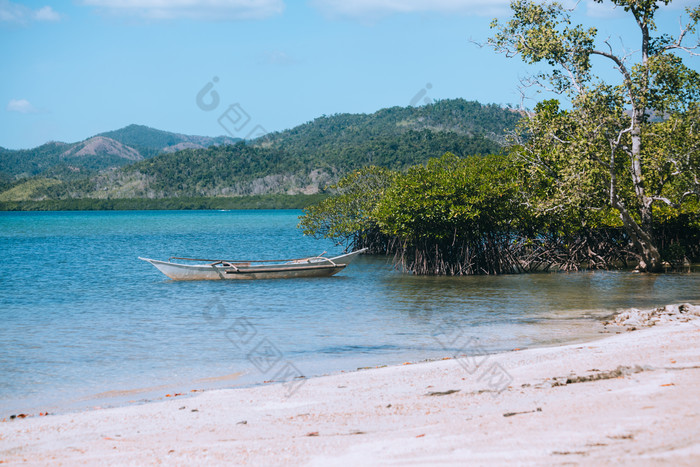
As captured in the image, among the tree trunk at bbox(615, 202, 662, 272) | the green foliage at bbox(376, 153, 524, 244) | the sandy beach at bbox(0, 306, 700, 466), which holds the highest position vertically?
the green foliage at bbox(376, 153, 524, 244)

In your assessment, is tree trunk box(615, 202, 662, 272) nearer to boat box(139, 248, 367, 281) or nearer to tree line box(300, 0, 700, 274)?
tree line box(300, 0, 700, 274)

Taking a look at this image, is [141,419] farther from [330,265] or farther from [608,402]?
[330,265]

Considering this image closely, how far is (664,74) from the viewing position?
63.6ft

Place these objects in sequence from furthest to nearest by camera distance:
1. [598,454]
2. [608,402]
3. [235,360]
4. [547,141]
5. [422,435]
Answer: [547,141], [235,360], [608,402], [422,435], [598,454]

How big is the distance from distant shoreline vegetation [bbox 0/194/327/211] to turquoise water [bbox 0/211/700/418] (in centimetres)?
12566

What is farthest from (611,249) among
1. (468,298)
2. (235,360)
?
(235,360)

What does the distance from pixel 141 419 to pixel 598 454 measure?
4866 mm

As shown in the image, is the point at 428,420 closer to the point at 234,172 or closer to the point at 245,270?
the point at 245,270

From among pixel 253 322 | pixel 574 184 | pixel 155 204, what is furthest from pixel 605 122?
pixel 155 204

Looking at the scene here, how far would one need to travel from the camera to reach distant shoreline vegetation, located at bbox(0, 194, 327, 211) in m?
154

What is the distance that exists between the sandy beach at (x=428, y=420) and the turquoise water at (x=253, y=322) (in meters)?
1.77

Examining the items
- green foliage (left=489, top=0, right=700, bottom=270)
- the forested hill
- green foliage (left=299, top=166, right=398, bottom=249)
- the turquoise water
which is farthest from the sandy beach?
the forested hill

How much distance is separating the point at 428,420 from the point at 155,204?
6376 inches

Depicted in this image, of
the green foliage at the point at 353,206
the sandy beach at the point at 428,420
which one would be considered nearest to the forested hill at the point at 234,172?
the green foliage at the point at 353,206
